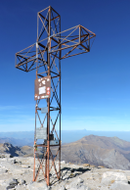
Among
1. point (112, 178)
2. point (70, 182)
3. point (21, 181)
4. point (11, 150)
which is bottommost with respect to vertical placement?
point (11, 150)

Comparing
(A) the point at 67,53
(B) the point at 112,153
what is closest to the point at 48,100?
(A) the point at 67,53

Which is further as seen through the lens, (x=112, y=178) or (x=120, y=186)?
(x=112, y=178)

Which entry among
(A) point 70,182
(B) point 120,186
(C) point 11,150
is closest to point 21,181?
(A) point 70,182

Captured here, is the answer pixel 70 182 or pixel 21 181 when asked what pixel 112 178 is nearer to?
pixel 70 182

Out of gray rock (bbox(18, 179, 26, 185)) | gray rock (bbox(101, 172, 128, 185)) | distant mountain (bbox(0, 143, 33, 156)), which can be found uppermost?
gray rock (bbox(101, 172, 128, 185))

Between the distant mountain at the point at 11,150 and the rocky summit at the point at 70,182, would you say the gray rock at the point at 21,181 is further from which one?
the distant mountain at the point at 11,150

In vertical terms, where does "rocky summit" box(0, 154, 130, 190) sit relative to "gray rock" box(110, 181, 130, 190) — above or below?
below

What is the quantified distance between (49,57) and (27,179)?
14.7m

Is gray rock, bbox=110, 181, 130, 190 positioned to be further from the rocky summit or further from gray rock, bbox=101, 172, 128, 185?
gray rock, bbox=101, 172, 128, 185

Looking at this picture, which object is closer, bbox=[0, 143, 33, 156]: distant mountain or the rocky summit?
the rocky summit

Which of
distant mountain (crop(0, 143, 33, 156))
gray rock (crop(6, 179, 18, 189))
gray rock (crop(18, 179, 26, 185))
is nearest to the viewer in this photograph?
gray rock (crop(6, 179, 18, 189))

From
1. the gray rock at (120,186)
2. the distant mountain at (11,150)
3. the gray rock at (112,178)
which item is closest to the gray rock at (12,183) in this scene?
the gray rock at (112,178)

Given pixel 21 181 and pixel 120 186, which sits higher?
pixel 120 186

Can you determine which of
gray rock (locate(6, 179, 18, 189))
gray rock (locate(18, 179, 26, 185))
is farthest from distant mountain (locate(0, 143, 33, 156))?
gray rock (locate(6, 179, 18, 189))
